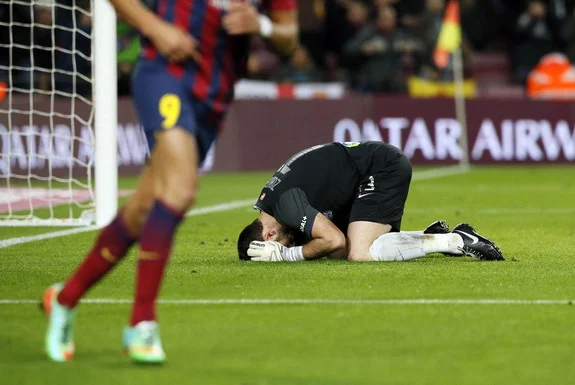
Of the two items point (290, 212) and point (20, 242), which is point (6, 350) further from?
point (20, 242)

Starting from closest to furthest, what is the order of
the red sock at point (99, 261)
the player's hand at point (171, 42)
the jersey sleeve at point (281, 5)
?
the player's hand at point (171, 42), the red sock at point (99, 261), the jersey sleeve at point (281, 5)

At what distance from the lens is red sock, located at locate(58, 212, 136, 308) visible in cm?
471

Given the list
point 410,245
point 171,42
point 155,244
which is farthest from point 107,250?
point 410,245

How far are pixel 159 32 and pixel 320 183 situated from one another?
307cm

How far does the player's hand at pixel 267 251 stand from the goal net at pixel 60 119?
2675 millimetres

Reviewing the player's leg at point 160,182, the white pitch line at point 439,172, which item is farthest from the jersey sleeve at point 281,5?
the white pitch line at point 439,172

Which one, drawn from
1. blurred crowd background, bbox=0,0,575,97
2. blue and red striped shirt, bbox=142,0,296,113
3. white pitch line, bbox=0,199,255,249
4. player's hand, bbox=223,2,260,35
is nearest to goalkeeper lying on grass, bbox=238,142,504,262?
white pitch line, bbox=0,199,255,249

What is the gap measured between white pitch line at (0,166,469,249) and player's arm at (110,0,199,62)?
4395 millimetres

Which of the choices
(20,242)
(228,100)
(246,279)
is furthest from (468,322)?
(20,242)

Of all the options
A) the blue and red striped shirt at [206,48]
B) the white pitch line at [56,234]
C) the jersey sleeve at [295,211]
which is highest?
the blue and red striped shirt at [206,48]

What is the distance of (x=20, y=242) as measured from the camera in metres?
9.10

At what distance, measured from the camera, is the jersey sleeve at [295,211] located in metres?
7.31

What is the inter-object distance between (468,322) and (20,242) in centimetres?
462

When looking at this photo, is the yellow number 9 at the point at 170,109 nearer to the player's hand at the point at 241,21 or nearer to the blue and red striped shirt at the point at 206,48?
the blue and red striped shirt at the point at 206,48
